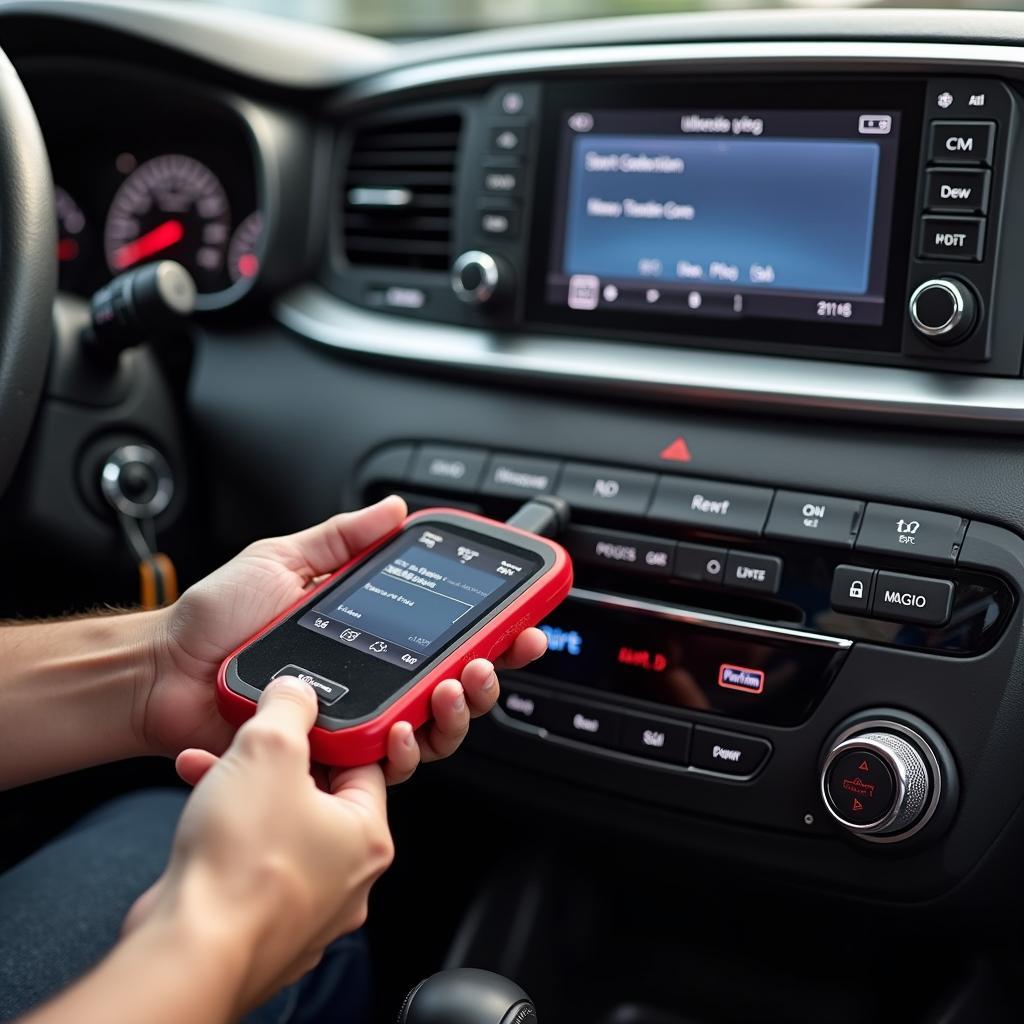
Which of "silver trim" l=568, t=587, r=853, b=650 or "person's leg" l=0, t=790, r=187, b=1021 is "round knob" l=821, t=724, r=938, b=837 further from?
"person's leg" l=0, t=790, r=187, b=1021

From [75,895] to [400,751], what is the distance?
0.51 m

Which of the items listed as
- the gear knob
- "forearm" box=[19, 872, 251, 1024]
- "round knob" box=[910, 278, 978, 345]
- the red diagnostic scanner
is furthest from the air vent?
"forearm" box=[19, 872, 251, 1024]

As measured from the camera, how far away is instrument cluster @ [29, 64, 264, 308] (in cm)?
152

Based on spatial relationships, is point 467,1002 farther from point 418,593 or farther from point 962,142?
point 962,142

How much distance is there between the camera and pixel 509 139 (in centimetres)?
127

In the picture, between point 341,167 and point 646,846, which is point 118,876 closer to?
point 646,846

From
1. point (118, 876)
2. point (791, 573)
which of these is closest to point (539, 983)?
point (118, 876)

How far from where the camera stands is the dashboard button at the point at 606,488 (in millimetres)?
1164

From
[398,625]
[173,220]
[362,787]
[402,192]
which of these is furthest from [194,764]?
[173,220]

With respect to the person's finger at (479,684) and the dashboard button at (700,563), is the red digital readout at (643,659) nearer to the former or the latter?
the dashboard button at (700,563)

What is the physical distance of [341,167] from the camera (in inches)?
57.9

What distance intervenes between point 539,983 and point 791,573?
0.57m

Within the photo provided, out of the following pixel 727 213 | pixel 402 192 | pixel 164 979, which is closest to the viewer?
pixel 164 979

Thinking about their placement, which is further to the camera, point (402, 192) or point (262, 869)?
point (402, 192)
